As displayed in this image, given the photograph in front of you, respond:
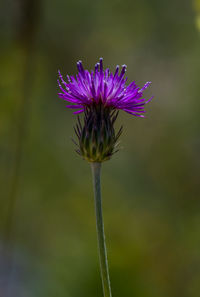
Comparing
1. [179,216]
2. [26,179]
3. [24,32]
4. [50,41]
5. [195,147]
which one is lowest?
[179,216]

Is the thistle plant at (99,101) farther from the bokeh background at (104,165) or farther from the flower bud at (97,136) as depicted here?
the bokeh background at (104,165)

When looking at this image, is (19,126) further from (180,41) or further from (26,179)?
(180,41)

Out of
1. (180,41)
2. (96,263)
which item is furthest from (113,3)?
(96,263)

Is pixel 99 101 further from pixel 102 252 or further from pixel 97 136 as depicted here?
pixel 102 252

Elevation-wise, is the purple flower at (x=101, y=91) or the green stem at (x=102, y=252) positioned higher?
the purple flower at (x=101, y=91)

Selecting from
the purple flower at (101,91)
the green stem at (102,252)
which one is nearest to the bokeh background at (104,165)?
the purple flower at (101,91)

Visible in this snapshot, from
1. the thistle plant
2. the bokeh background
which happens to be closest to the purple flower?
the thistle plant

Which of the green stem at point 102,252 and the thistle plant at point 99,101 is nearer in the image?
the green stem at point 102,252

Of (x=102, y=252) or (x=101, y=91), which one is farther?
(x=101, y=91)

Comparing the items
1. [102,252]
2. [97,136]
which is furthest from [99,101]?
→ [102,252]
